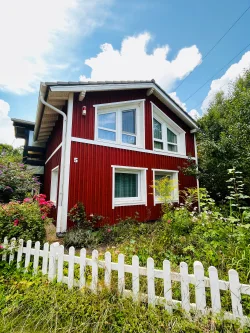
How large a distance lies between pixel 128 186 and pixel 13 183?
4572mm

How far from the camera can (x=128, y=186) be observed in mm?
7566

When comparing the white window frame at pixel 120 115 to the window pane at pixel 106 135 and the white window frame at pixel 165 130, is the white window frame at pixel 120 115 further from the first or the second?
the white window frame at pixel 165 130

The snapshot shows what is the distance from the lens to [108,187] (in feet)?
21.8

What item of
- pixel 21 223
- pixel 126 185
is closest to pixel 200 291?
pixel 21 223

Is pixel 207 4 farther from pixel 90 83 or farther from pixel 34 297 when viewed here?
pixel 34 297

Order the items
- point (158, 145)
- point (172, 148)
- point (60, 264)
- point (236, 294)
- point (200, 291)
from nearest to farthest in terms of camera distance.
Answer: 1. point (236, 294)
2. point (200, 291)
3. point (60, 264)
4. point (158, 145)
5. point (172, 148)

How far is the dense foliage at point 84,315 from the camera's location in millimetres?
1830

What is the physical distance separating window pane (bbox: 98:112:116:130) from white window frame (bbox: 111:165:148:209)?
6.18ft

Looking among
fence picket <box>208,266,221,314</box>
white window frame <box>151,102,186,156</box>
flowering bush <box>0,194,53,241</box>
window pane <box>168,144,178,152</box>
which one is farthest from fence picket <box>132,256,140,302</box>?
window pane <box>168,144,178,152</box>

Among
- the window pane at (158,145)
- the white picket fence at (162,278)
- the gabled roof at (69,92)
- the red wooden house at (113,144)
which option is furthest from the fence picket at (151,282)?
the window pane at (158,145)

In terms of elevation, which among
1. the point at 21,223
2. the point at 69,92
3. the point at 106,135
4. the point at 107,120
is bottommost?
the point at 21,223

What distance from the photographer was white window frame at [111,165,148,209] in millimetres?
6871

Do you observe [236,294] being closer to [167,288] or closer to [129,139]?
[167,288]

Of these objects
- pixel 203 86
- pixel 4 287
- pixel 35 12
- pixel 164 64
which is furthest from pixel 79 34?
pixel 203 86
